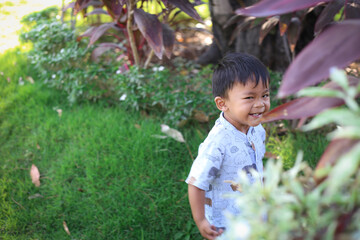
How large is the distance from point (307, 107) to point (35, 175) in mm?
2049

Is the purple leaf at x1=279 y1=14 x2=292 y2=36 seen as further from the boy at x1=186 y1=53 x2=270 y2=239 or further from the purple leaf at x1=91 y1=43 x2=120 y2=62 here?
the purple leaf at x1=91 y1=43 x2=120 y2=62

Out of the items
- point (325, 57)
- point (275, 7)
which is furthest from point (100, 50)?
point (325, 57)

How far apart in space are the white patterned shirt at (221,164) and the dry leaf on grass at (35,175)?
1322 millimetres

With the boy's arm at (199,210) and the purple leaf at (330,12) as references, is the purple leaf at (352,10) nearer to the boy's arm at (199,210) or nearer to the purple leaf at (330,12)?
the purple leaf at (330,12)

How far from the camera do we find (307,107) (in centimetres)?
88

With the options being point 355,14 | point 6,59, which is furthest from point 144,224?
point 6,59

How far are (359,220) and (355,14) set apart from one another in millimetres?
1169

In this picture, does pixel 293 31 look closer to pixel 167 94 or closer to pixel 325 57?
pixel 167 94

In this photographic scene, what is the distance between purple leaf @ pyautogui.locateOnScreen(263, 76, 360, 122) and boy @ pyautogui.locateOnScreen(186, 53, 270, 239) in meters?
0.47

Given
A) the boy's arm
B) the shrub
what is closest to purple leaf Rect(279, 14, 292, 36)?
the shrub

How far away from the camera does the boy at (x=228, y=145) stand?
4.73ft

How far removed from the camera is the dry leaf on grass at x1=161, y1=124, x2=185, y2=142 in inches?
97.0

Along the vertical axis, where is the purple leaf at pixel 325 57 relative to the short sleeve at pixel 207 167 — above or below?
above

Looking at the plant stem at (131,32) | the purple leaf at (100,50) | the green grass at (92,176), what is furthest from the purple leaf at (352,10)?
the purple leaf at (100,50)
